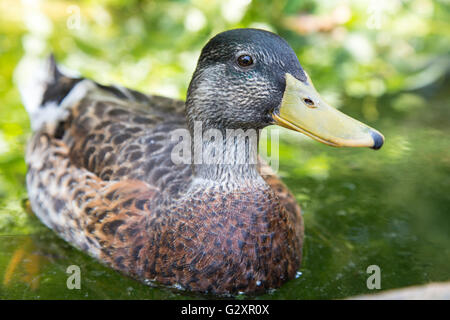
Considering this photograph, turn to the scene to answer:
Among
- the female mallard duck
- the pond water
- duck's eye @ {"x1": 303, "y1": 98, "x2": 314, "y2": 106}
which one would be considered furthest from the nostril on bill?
the pond water

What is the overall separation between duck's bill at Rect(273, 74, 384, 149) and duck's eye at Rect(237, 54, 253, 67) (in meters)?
0.23

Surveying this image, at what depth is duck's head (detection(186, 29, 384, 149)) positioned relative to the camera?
3.33m

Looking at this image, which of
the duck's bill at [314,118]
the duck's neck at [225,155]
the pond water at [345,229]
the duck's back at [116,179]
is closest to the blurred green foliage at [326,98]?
the pond water at [345,229]

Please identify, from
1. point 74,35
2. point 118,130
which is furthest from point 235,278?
point 74,35

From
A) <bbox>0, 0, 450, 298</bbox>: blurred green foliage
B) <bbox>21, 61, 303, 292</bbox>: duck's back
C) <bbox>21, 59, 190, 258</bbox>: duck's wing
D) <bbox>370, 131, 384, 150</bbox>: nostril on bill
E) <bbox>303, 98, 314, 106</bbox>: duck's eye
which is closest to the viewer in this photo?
<bbox>370, 131, 384, 150</bbox>: nostril on bill

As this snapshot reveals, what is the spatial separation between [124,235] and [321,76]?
3.83m

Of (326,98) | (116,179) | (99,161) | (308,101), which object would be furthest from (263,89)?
(326,98)

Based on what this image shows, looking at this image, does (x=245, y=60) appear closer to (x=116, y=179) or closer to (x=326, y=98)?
(x=116, y=179)

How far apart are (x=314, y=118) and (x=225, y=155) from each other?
62 centimetres

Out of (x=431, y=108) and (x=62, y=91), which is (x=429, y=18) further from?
(x=62, y=91)

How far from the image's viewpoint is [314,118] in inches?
132

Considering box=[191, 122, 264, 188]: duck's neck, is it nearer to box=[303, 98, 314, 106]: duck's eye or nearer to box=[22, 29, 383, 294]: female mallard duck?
box=[22, 29, 383, 294]: female mallard duck

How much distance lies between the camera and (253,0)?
704 cm

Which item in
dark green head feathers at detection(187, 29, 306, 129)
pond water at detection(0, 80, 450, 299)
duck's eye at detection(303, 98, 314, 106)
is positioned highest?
dark green head feathers at detection(187, 29, 306, 129)
